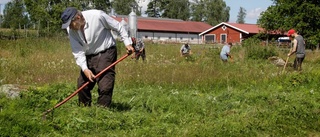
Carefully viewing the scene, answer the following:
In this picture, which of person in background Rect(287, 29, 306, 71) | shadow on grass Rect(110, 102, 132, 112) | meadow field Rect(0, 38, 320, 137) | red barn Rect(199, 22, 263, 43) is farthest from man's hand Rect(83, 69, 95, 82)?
red barn Rect(199, 22, 263, 43)

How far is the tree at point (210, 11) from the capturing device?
Result: 326 ft

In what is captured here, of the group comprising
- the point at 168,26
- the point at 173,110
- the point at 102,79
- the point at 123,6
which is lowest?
the point at 173,110

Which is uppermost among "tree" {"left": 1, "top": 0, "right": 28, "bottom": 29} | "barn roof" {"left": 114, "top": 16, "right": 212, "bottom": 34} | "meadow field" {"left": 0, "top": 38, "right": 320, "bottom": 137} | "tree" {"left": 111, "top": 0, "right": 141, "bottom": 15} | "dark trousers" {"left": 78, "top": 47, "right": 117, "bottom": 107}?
"tree" {"left": 111, "top": 0, "right": 141, "bottom": 15}

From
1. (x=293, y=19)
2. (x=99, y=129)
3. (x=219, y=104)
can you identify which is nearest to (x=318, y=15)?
(x=293, y=19)

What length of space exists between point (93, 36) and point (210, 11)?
9733 centimetres

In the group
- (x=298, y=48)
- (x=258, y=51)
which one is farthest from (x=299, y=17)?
(x=298, y=48)

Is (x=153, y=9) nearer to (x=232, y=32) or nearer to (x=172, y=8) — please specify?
(x=172, y=8)

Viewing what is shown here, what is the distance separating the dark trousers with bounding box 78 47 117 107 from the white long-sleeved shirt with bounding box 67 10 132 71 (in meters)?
0.09

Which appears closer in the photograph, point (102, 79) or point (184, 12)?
point (102, 79)

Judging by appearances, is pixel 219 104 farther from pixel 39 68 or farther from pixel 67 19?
pixel 39 68

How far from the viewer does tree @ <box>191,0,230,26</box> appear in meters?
99.3

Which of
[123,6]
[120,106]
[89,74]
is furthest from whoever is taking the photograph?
[123,6]

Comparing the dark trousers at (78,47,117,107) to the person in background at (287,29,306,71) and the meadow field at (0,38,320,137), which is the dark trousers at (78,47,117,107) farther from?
the person in background at (287,29,306,71)

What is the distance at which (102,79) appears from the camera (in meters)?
5.26
